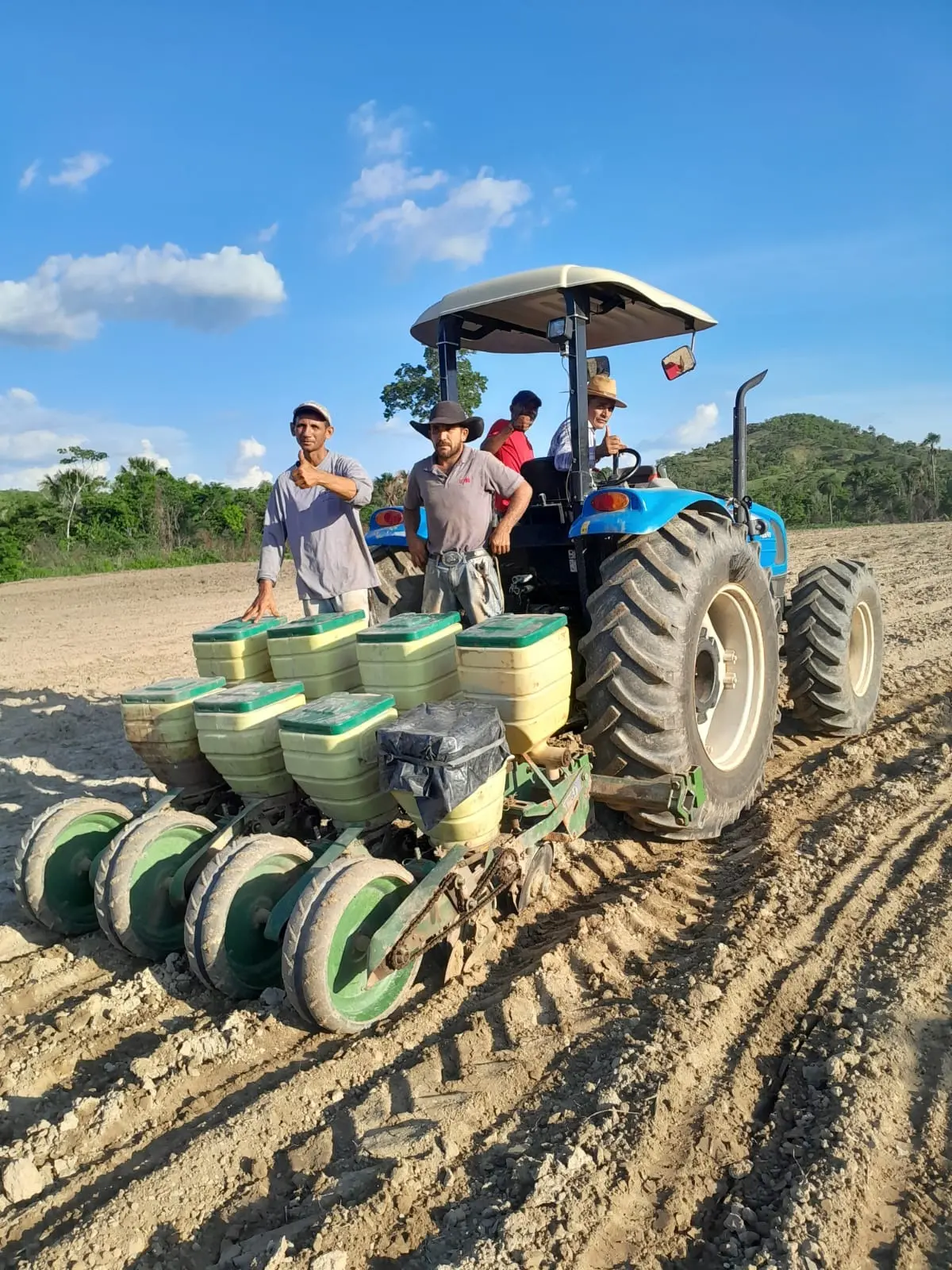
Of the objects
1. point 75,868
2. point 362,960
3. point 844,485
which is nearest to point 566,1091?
point 362,960

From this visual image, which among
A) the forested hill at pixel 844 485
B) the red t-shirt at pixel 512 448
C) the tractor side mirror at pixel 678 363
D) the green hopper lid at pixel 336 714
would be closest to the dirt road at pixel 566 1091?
the green hopper lid at pixel 336 714

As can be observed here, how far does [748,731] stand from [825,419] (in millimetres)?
96470

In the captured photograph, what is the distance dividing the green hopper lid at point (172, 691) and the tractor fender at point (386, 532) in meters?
1.43

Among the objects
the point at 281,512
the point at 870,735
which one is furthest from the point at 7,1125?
the point at 870,735

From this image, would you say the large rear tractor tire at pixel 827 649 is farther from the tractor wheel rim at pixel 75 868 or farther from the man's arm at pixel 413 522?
the tractor wheel rim at pixel 75 868

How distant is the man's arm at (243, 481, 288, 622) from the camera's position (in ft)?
12.6

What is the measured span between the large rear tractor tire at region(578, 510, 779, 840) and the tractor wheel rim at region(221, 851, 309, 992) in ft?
3.92

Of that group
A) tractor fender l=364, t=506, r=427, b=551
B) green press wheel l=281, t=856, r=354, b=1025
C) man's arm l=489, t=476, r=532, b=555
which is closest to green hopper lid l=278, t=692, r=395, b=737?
green press wheel l=281, t=856, r=354, b=1025

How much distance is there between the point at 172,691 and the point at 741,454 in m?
3.44

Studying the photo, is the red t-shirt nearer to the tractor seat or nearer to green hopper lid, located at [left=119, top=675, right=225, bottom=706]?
the tractor seat

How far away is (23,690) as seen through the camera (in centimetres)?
709

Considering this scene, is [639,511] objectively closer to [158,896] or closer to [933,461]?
[158,896]

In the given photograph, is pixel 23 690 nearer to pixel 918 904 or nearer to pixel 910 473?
pixel 918 904

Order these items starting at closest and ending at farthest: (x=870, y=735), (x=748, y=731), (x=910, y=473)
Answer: (x=748, y=731) → (x=870, y=735) → (x=910, y=473)
